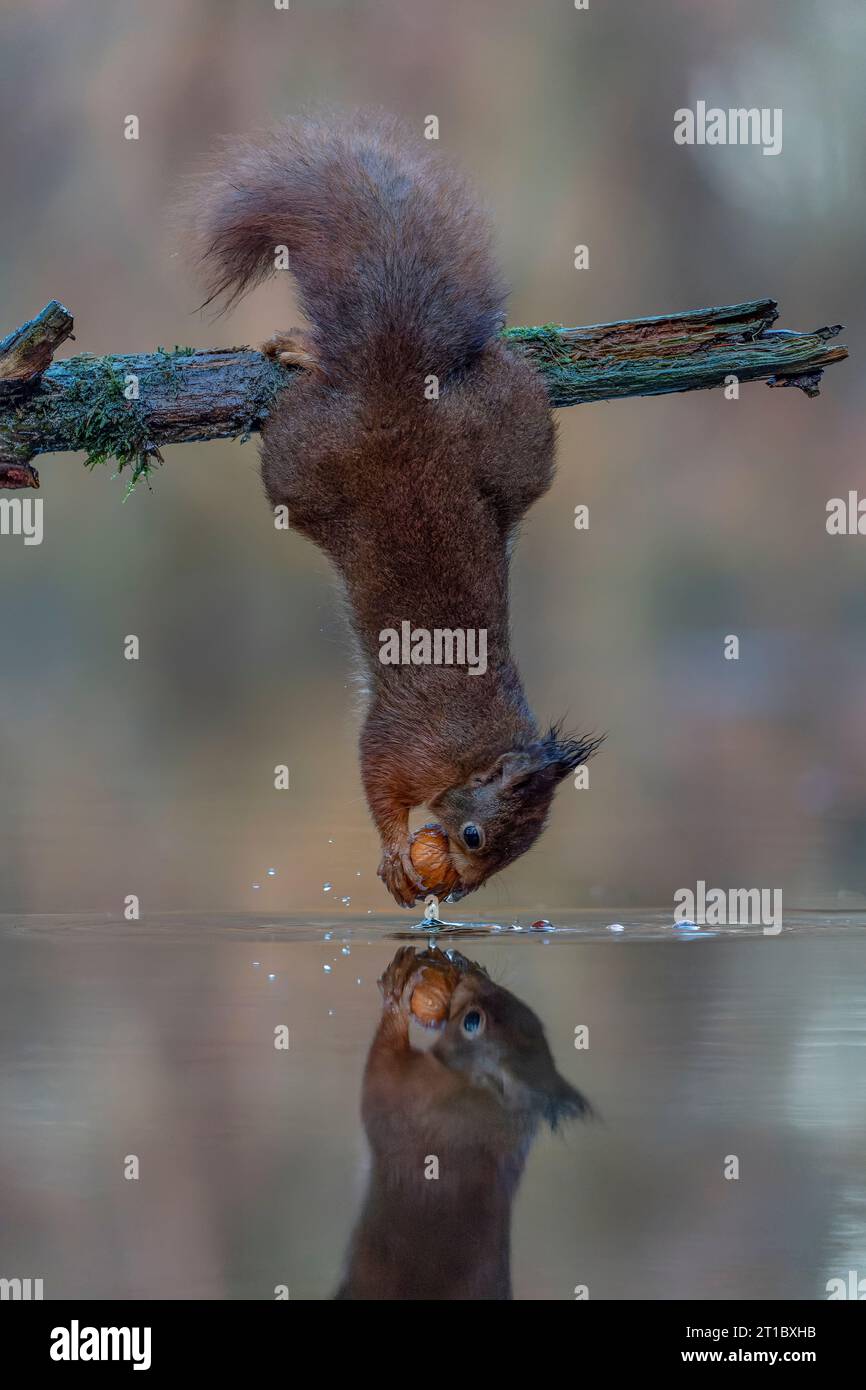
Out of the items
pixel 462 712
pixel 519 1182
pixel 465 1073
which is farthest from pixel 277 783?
pixel 519 1182

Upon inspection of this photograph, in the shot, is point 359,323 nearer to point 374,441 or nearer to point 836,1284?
point 374,441

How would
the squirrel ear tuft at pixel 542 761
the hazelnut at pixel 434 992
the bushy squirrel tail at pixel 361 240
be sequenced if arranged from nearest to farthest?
the hazelnut at pixel 434 992 → the squirrel ear tuft at pixel 542 761 → the bushy squirrel tail at pixel 361 240

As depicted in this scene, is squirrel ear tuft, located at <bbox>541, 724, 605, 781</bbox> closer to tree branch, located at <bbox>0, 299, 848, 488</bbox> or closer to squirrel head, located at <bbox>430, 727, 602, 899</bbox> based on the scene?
squirrel head, located at <bbox>430, 727, 602, 899</bbox>

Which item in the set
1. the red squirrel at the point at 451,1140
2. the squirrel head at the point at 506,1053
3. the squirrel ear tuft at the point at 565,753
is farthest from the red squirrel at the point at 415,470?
the red squirrel at the point at 451,1140

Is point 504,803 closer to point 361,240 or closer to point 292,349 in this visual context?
point 292,349

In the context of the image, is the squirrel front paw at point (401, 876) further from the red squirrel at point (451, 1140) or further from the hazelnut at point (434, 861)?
the red squirrel at point (451, 1140)

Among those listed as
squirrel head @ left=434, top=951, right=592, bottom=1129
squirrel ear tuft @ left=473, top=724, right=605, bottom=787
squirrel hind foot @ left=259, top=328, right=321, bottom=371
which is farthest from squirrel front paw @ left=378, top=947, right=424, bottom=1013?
squirrel hind foot @ left=259, top=328, right=321, bottom=371
